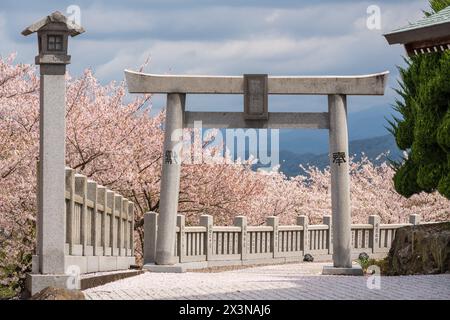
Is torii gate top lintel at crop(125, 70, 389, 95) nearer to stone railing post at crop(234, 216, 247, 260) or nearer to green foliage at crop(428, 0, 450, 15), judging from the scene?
green foliage at crop(428, 0, 450, 15)

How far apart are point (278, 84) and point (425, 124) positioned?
3742mm

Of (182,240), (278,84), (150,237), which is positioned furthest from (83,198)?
(182,240)

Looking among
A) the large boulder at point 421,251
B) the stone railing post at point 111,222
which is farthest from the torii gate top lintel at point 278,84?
the large boulder at point 421,251

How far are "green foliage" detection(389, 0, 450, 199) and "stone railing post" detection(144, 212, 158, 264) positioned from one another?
6508 millimetres

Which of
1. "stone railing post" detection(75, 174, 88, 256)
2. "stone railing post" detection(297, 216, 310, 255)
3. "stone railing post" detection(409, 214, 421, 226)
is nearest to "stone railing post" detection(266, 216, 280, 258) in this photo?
"stone railing post" detection(297, 216, 310, 255)

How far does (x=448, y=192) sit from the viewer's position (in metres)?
21.3

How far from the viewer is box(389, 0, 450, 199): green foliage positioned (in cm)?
2166

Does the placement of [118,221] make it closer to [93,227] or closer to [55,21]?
[93,227]

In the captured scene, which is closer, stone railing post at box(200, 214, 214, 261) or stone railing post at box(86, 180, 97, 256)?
stone railing post at box(86, 180, 97, 256)

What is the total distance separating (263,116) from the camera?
23719 millimetres

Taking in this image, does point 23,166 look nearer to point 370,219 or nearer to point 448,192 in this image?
point 448,192

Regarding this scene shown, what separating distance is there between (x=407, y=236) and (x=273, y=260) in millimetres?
9632

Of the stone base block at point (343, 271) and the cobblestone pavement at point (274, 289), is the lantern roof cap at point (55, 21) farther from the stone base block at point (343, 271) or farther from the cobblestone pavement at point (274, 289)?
the stone base block at point (343, 271)

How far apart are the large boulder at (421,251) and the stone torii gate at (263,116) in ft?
3.83
